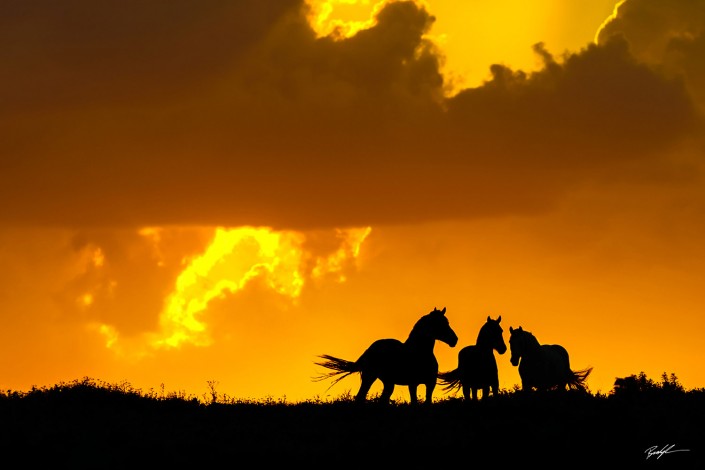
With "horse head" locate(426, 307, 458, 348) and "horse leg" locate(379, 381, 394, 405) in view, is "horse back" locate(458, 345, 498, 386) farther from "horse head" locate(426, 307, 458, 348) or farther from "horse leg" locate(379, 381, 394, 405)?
"horse leg" locate(379, 381, 394, 405)

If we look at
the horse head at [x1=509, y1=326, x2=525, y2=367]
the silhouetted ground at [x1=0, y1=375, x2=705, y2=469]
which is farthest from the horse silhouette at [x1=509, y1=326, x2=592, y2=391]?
the silhouetted ground at [x1=0, y1=375, x2=705, y2=469]

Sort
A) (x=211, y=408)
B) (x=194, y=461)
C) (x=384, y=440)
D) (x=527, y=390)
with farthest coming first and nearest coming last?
(x=527, y=390) → (x=211, y=408) → (x=384, y=440) → (x=194, y=461)

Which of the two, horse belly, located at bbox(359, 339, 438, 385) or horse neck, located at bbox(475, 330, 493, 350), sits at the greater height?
horse neck, located at bbox(475, 330, 493, 350)

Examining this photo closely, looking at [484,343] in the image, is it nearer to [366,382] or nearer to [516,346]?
[516,346]

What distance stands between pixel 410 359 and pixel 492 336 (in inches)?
120

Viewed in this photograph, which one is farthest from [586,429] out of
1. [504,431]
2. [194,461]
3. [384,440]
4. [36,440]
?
[36,440]

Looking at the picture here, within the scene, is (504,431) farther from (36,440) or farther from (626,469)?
(36,440)

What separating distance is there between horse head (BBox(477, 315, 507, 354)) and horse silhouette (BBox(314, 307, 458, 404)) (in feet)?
4.79

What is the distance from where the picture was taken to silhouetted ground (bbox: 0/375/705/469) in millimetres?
20938

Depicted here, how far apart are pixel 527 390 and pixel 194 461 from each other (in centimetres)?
1113

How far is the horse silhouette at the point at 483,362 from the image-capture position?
30.3 meters

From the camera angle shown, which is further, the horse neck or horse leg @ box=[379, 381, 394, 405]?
the horse neck

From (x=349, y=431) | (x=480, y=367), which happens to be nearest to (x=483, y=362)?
(x=480, y=367)

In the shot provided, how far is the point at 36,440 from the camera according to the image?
70.5 ft
